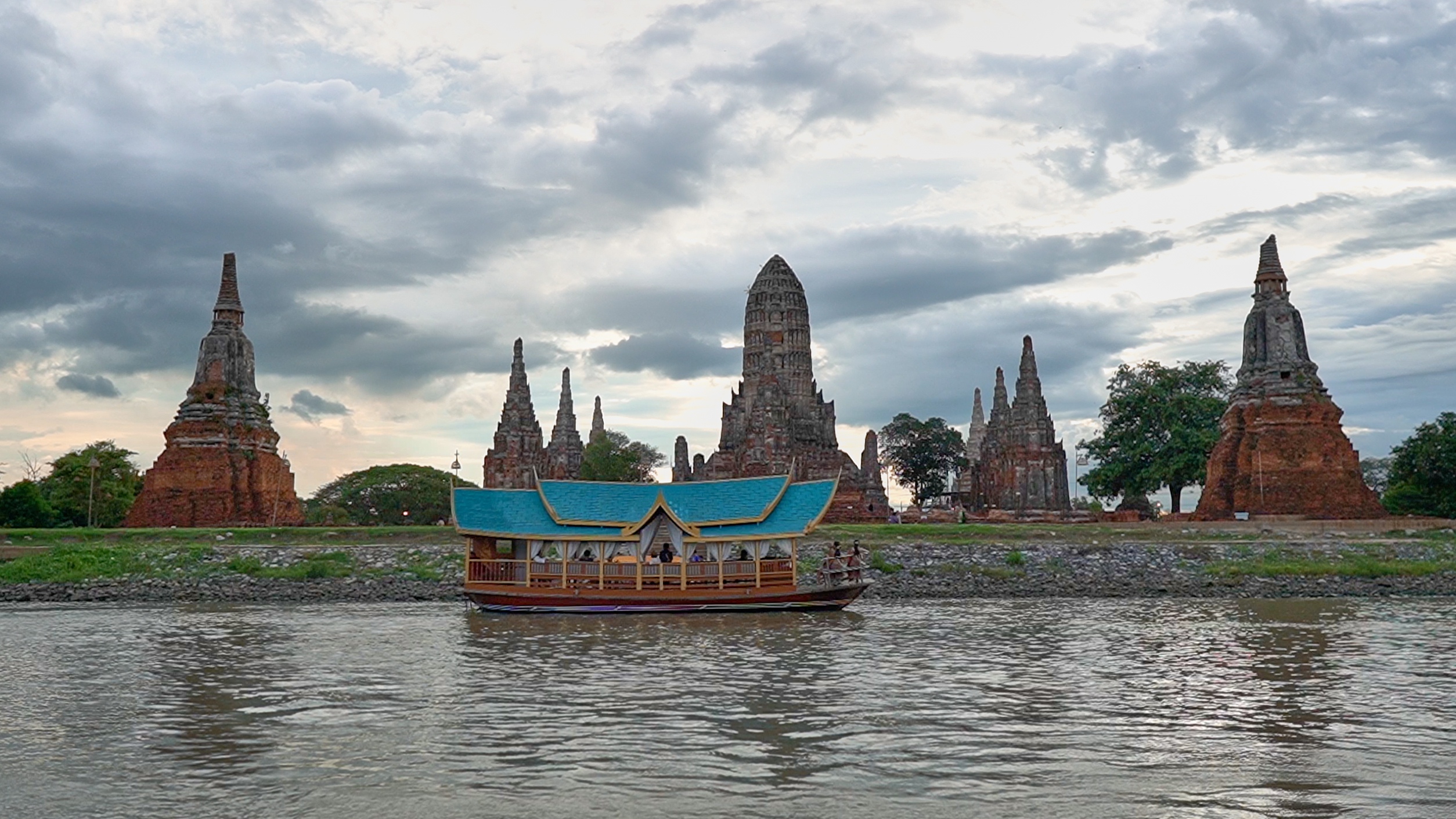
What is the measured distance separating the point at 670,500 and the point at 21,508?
36.8 m

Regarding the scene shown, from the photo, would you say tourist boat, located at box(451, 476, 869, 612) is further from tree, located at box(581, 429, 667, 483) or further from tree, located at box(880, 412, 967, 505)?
tree, located at box(880, 412, 967, 505)

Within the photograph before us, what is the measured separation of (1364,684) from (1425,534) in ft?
107

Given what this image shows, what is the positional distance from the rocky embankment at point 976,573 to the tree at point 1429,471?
647 inches

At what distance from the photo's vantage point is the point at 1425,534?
45.6 meters

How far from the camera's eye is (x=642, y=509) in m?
33.6

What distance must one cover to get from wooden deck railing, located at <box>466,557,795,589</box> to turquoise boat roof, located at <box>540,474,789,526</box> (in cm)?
125

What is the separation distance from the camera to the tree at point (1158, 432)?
67.3 meters

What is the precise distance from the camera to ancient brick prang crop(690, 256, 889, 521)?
70.4 metres

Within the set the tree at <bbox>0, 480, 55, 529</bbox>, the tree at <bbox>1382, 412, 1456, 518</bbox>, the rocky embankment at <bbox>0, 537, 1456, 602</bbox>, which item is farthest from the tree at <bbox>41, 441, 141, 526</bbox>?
the tree at <bbox>1382, 412, 1456, 518</bbox>

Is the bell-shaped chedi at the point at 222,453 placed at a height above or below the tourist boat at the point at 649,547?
above

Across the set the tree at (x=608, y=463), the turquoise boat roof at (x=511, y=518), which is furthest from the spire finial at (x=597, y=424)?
the turquoise boat roof at (x=511, y=518)

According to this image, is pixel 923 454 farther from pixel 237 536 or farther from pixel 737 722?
pixel 737 722

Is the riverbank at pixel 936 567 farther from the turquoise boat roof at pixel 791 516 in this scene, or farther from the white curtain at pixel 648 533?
the white curtain at pixel 648 533

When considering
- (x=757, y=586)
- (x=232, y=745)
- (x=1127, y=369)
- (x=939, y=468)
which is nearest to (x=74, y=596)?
(x=757, y=586)
